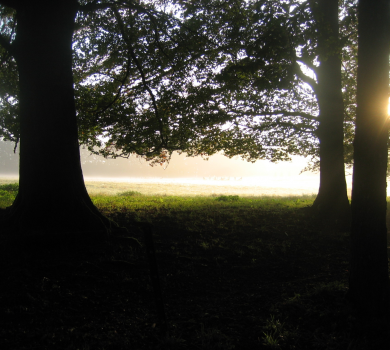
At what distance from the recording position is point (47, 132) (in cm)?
570

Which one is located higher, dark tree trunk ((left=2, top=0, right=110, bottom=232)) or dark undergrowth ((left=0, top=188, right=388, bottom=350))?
dark tree trunk ((left=2, top=0, right=110, bottom=232))

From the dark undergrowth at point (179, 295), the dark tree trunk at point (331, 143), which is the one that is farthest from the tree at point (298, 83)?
the dark undergrowth at point (179, 295)

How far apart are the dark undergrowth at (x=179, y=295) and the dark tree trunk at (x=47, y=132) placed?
0.64 m

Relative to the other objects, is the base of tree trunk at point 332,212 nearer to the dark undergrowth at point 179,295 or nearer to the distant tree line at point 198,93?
the distant tree line at point 198,93

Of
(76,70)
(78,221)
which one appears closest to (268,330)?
(78,221)

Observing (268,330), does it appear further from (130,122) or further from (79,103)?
(79,103)

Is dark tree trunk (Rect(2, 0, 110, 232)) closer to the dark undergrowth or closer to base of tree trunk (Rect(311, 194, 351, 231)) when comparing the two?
the dark undergrowth

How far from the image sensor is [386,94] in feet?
11.9

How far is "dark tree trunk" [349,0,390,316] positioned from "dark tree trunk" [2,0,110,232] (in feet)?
16.0

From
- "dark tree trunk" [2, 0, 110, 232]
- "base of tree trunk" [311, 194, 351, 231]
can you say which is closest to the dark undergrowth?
"dark tree trunk" [2, 0, 110, 232]

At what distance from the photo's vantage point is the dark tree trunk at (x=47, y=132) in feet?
18.3

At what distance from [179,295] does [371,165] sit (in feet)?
11.2

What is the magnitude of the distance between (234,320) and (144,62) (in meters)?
9.13

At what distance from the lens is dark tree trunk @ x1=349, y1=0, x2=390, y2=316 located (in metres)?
3.62
